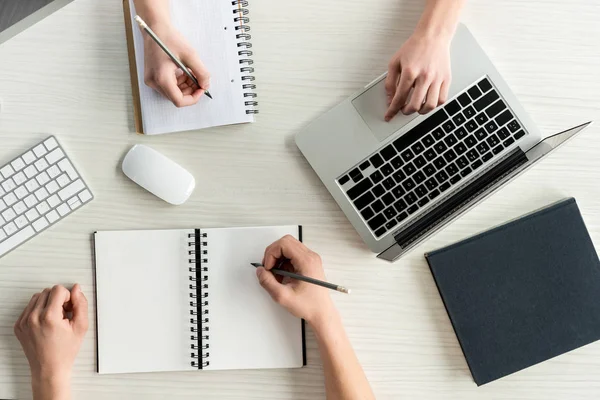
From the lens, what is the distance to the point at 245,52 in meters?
0.92

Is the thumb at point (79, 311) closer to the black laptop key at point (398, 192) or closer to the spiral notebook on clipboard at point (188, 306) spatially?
the spiral notebook on clipboard at point (188, 306)

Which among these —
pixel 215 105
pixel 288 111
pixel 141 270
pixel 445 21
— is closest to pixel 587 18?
pixel 445 21

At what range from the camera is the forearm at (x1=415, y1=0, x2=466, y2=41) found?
0.90 meters

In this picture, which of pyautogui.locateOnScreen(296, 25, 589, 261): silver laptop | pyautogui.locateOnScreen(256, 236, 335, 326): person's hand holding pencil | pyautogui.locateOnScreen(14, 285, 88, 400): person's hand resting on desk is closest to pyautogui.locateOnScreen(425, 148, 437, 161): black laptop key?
pyautogui.locateOnScreen(296, 25, 589, 261): silver laptop

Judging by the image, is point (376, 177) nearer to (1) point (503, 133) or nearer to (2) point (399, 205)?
(2) point (399, 205)

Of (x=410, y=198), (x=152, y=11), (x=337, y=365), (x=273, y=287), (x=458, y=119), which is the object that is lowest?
(x=337, y=365)

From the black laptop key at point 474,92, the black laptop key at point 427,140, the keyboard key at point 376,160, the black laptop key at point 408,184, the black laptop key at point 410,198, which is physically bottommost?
the black laptop key at point 410,198

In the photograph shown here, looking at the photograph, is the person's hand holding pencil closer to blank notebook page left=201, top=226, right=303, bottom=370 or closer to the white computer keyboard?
blank notebook page left=201, top=226, right=303, bottom=370

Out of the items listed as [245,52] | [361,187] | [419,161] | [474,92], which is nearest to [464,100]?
[474,92]

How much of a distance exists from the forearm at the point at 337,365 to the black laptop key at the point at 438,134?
347mm

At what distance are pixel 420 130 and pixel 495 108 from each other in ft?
0.44

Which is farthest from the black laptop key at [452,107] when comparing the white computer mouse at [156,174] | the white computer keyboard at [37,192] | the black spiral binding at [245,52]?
the white computer keyboard at [37,192]

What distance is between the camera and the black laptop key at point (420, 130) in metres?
0.91

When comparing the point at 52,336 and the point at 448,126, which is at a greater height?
the point at 448,126
